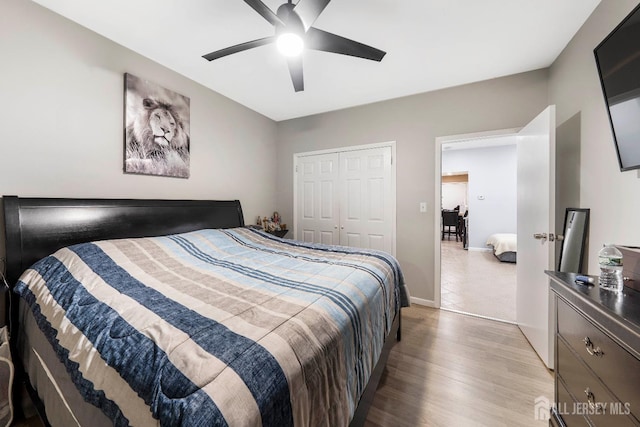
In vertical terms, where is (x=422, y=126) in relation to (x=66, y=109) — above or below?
above

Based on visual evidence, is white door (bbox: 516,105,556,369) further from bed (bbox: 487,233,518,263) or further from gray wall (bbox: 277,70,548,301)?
bed (bbox: 487,233,518,263)

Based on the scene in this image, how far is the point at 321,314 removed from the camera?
1044 mm

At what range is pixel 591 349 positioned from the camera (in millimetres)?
914

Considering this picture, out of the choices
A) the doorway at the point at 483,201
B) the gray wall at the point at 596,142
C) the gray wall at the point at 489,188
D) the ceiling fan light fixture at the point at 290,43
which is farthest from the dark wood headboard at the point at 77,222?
the gray wall at the point at 489,188

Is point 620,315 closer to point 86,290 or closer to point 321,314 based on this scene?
point 321,314

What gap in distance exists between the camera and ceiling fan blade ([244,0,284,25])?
1291 millimetres

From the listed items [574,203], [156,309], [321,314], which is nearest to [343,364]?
[321,314]

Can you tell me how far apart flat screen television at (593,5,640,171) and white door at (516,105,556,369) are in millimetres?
507

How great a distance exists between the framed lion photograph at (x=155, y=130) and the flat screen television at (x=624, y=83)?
321 centimetres

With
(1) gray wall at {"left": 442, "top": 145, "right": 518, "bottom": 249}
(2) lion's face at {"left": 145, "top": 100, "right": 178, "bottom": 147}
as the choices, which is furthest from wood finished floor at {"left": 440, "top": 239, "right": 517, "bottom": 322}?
(2) lion's face at {"left": 145, "top": 100, "right": 178, "bottom": 147}

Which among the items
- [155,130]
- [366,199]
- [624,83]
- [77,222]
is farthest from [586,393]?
[155,130]

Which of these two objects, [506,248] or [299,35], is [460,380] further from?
[506,248]

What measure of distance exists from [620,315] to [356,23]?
2.19 meters

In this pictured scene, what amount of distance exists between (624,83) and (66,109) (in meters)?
3.45
